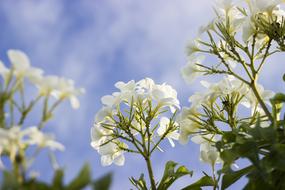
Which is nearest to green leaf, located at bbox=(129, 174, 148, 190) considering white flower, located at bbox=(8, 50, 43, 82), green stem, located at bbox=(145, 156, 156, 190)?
green stem, located at bbox=(145, 156, 156, 190)

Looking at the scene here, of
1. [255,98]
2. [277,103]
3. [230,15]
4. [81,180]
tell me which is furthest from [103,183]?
[230,15]

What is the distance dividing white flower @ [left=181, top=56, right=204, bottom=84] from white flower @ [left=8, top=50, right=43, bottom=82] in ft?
5.44

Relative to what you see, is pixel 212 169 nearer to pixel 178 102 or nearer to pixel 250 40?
pixel 178 102

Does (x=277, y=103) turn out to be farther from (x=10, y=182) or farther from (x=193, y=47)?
(x=10, y=182)

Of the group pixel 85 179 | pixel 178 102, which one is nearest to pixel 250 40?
pixel 178 102

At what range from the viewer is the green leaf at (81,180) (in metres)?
1.17

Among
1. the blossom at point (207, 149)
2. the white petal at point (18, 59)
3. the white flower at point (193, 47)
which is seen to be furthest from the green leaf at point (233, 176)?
the white petal at point (18, 59)

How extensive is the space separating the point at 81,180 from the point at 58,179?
54 mm

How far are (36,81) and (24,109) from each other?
0.28 ft

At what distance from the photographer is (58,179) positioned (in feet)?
3.88

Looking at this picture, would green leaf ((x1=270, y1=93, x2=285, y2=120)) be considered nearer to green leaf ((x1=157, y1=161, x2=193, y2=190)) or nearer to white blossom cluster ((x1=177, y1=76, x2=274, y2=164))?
white blossom cluster ((x1=177, y1=76, x2=274, y2=164))

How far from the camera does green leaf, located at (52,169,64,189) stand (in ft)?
3.87

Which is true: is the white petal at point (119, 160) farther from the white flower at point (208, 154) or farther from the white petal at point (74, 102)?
the white petal at point (74, 102)

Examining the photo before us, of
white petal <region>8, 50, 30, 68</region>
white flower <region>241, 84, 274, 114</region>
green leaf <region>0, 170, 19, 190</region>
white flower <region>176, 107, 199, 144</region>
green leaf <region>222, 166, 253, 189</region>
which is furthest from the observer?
white flower <region>241, 84, 274, 114</region>
